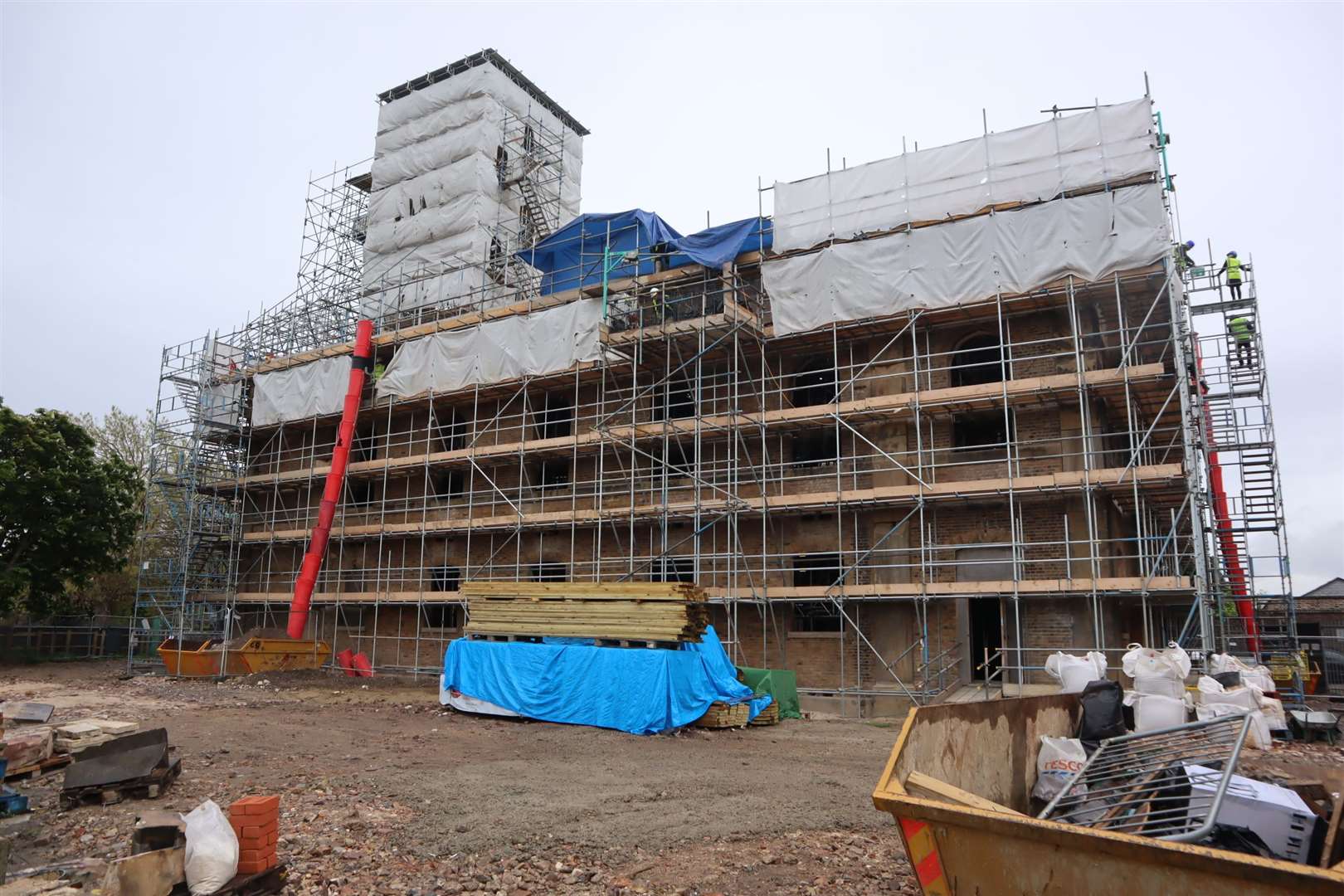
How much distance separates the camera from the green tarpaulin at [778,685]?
669 inches

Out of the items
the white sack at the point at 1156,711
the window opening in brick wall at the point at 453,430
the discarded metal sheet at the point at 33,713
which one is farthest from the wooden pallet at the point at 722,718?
the window opening in brick wall at the point at 453,430

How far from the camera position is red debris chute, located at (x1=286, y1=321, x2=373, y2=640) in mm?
26484

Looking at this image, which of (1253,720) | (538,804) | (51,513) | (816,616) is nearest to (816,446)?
(816,616)

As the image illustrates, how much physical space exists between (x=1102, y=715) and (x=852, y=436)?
12913mm

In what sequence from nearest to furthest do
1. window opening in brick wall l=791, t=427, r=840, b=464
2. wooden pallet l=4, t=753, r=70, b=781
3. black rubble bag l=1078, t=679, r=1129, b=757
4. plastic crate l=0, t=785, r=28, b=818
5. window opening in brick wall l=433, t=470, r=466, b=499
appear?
black rubble bag l=1078, t=679, r=1129, b=757, plastic crate l=0, t=785, r=28, b=818, wooden pallet l=4, t=753, r=70, b=781, window opening in brick wall l=791, t=427, r=840, b=464, window opening in brick wall l=433, t=470, r=466, b=499

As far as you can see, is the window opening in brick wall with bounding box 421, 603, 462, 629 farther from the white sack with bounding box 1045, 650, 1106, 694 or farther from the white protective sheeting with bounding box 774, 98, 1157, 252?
the white sack with bounding box 1045, 650, 1106, 694

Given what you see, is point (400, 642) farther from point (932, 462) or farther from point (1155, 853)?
point (1155, 853)

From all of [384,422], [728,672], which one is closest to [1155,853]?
[728,672]

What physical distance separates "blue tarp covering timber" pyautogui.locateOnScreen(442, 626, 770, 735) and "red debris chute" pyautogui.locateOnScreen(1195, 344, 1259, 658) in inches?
464

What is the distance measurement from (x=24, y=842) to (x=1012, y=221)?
18.4m

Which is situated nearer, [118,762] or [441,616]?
[118,762]

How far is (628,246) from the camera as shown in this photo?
80.1ft

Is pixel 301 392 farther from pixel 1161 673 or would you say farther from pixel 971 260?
pixel 1161 673

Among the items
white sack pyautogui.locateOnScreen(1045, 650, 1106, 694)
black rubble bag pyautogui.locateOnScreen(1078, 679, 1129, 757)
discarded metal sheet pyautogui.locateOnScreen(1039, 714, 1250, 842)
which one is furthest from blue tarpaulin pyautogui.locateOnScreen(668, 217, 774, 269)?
discarded metal sheet pyautogui.locateOnScreen(1039, 714, 1250, 842)
